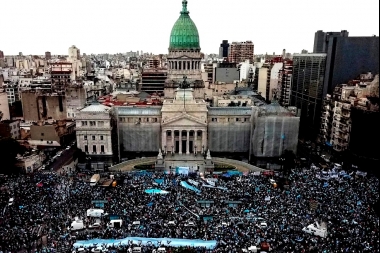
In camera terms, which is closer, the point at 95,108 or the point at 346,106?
the point at 95,108

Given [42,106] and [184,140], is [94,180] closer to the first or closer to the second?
[184,140]

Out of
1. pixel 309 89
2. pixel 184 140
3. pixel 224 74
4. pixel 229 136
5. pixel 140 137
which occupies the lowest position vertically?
pixel 184 140

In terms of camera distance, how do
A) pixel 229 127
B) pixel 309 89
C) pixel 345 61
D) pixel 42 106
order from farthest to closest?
pixel 309 89
pixel 42 106
pixel 345 61
pixel 229 127

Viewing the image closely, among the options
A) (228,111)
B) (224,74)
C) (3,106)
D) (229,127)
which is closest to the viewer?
(229,127)

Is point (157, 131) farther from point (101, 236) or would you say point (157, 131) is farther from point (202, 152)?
point (101, 236)

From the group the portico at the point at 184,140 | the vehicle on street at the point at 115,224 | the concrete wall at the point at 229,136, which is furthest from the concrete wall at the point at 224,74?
the vehicle on street at the point at 115,224

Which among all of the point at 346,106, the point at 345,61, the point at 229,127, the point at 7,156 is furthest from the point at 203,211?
the point at 345,61

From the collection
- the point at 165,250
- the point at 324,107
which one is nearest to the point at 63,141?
the point at 165,250
